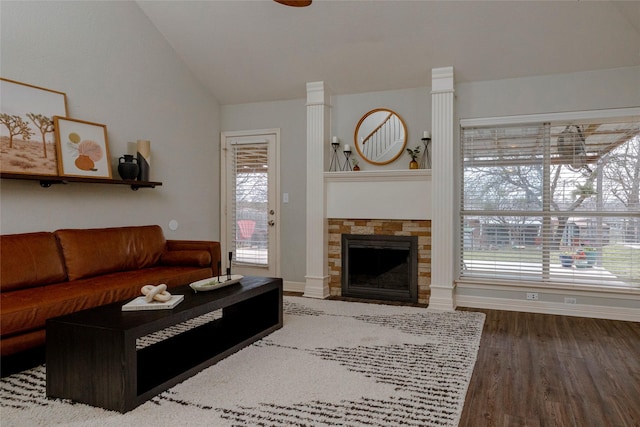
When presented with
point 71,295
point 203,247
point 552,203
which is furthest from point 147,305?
point 552,203

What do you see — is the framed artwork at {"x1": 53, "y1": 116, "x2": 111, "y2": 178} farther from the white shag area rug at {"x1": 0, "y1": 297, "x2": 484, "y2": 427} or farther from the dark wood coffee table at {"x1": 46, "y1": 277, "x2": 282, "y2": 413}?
the white shag area rug at {"x1": 0, "y1": 297, "x2": 484, "y2": 427}

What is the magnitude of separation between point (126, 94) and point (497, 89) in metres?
3.89

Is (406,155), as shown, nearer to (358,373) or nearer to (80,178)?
(358,373)

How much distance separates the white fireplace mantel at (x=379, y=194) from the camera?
4.80 m

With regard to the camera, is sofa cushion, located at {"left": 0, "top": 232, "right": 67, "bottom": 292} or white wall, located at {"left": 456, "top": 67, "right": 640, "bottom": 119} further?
→ white wall, located at {"left": 456, "top": 67, "right": 640, "bottom": 119}

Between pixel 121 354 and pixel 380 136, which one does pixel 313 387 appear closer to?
pixel 121 354

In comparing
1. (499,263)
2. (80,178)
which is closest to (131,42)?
(80,178)

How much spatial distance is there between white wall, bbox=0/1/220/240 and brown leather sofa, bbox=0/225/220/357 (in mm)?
258

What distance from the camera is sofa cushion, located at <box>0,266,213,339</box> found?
2.61m

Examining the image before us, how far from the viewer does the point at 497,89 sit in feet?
15.2

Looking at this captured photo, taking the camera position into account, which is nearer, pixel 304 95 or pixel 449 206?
pixel 449 206

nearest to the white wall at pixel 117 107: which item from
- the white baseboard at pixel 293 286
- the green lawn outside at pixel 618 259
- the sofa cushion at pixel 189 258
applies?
the sofa cushion at pixel 189 258

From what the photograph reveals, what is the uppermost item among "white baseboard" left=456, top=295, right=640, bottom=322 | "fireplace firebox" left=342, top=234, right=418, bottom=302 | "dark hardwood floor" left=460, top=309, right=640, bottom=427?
"fireplace firebox" left=342, top=234, right=418, bottom=302

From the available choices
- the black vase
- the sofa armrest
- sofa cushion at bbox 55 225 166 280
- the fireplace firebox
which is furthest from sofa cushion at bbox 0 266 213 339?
the fireplace firebox
